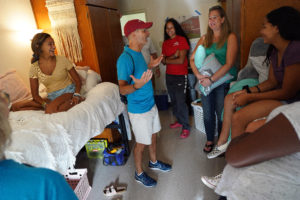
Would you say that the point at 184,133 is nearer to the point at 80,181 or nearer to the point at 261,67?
the point at 261,67

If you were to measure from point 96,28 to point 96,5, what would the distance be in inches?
12.8

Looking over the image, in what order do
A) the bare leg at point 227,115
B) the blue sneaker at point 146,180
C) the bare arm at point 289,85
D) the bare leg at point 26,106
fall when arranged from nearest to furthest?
the bare arm at point 289,85, the bare leg at point 227,115, the blue sneaker at point 146,180, the bare leg at point 26,106

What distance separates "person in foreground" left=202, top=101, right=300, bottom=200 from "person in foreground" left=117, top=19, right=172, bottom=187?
85 centimetres

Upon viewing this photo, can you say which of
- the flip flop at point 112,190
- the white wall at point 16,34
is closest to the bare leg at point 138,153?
the flip flop at point 112,190

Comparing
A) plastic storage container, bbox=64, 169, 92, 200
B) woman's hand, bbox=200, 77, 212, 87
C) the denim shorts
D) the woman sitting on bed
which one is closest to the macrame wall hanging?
the woman sitting on bed

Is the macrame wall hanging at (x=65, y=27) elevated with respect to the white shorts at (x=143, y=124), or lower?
elevated

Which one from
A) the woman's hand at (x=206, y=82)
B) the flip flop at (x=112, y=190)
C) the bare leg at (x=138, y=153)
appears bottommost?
the flip flop at (x=112, y=190)

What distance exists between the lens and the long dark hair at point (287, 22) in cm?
Answer: 129

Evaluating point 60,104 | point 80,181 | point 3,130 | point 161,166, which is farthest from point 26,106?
point 3,130

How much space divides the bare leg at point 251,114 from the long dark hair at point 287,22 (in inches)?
17.9

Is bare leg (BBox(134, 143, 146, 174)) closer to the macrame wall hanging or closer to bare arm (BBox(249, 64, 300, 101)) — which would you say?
bare arm (BBox(249, 64, 300, 101))

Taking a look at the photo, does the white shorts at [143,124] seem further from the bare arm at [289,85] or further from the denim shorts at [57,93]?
the bare arm at [289,85]

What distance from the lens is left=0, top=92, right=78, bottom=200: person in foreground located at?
0.55m

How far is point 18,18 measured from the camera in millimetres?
2447
